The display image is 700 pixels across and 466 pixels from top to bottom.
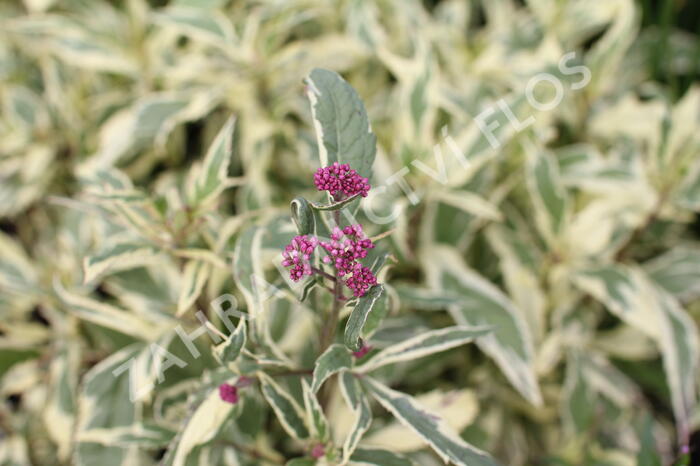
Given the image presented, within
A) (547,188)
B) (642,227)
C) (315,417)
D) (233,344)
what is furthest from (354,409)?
(642,227)

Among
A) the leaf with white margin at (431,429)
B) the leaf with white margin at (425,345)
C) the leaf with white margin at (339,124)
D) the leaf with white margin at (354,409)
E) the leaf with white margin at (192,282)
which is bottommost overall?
the leaf with white margin at (431,429)

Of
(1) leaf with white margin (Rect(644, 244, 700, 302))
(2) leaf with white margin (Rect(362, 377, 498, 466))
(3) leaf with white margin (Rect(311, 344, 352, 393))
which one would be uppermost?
(3) leaf with white margin (Rect(311, 344, 352, 393))

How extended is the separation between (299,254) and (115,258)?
33 centimetres

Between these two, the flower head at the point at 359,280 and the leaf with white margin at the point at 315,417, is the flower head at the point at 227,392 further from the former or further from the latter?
the flower head at the point at 359,280

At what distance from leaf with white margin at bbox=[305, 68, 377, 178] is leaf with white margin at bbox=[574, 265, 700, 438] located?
557 millimetres

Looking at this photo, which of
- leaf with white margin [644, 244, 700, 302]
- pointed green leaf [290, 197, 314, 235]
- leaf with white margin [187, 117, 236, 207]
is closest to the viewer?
pointed green leaf [290, 197, 314, 235]

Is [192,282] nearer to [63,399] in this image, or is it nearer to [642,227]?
[63,399]

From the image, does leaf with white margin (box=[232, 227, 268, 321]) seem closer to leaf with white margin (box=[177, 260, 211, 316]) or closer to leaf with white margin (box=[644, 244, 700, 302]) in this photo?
leaf with white margin (box=[177, 260, 211, 316])

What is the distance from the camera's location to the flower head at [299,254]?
518 millimetres

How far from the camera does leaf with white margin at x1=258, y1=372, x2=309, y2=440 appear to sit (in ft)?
2.35

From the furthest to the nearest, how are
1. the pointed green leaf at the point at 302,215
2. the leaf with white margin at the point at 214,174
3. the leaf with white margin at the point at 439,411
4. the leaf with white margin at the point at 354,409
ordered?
the leaf with white margin at the point at 439,411 → the leaf with white margin at the point at 214,174 → the leaf with white margin at the point at 354,409 → the pointed green leaf at the point at 302,215

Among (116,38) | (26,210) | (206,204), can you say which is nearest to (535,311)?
(206,204)

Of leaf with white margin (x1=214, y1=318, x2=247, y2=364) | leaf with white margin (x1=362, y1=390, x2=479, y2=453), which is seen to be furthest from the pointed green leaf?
leaf with white margin (x1=362, y1=390, x2=479, y2=453)

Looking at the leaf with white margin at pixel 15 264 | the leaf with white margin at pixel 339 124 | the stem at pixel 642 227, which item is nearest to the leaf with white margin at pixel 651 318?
the stem at pixel 642 227
